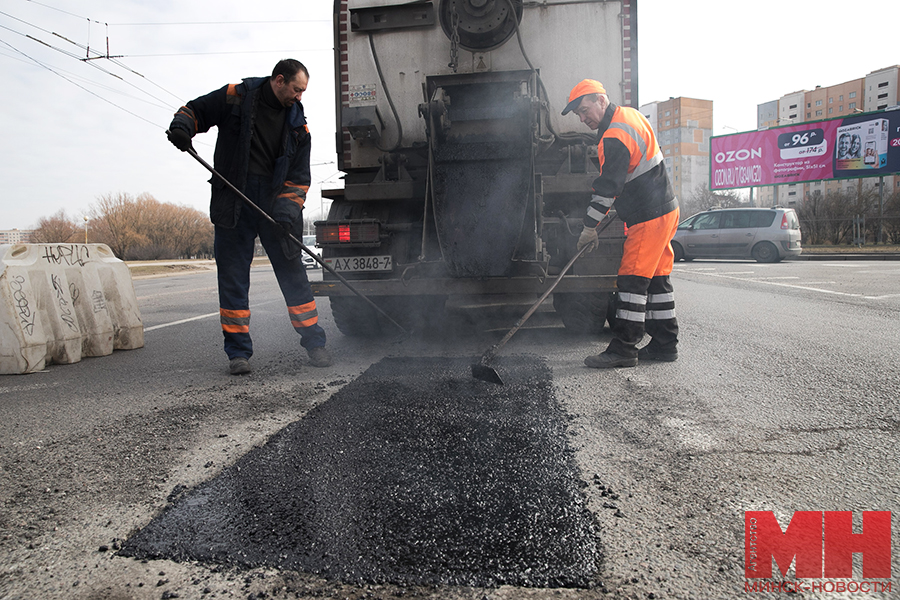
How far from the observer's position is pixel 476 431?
238 cm

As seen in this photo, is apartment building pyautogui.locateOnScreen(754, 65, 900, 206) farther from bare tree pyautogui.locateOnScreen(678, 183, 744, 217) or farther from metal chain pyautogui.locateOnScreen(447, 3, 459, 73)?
metal chain pyautogui.locateOnScreen(447, 3, 459, 73)

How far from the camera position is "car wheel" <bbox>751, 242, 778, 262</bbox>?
1524 cm

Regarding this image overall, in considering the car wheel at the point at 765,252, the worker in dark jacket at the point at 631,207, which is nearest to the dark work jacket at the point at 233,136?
the worker in dark jacket at the point at 631,207

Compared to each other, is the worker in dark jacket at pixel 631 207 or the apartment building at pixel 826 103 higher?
the apartment building at pixel 826 103

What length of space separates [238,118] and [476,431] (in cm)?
Answer: 277

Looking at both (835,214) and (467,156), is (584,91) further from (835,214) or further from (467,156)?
(835,214)

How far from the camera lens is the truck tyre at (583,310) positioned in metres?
4.45

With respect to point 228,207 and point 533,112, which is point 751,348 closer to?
point 533,112

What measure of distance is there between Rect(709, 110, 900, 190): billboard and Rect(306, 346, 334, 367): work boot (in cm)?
3004

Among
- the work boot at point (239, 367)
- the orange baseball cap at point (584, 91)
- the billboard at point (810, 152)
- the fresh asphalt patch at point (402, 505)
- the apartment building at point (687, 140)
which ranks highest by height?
the apartment building at point (687, 140)

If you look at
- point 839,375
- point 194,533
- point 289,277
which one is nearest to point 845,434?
point 839,375

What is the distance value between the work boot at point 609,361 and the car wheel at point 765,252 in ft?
46.1

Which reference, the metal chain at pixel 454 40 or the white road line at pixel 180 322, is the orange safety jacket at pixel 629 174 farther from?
the white road line at pixel 180 322

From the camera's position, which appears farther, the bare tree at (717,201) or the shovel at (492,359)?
the bare tree at (717,201)
